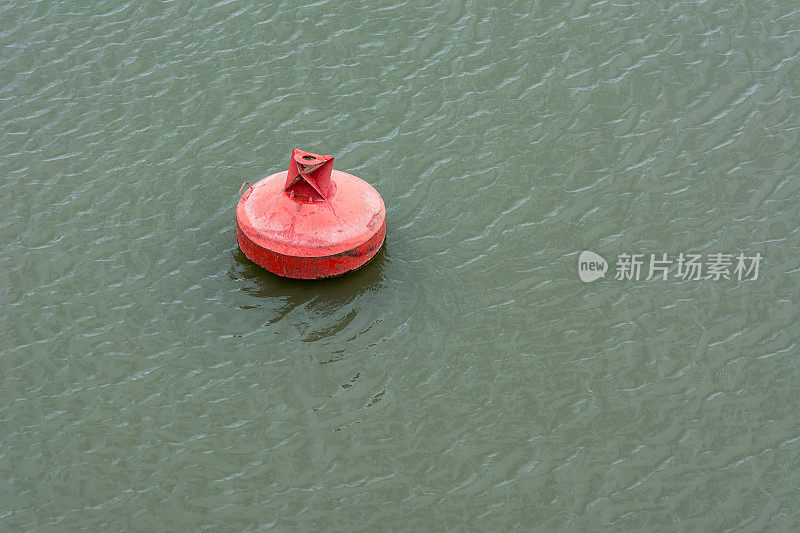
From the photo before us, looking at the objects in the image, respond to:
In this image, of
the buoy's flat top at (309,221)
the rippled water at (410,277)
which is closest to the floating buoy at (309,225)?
the buoy's flat top at (309,221)

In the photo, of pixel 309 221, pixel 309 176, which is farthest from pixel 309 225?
pixel 309 176

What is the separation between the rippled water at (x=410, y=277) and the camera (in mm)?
10203

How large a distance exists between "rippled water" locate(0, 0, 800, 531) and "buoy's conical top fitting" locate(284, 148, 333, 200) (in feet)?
3.53

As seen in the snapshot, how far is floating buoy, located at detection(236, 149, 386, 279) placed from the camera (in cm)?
1152

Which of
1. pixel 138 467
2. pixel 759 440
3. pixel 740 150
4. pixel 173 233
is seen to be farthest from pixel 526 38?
pixel 138 467

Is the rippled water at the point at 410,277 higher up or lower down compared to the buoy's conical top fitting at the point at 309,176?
lower down

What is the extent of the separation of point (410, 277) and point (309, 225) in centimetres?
135

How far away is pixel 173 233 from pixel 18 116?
327 cm

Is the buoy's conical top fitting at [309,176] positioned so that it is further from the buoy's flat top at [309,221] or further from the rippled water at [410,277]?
the rippled water at [410,277]

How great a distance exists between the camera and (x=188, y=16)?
15.5 m

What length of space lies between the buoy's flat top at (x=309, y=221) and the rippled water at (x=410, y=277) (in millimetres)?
619

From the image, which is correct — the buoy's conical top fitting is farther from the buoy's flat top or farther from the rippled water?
the rippled water

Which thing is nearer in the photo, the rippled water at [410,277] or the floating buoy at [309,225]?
the rippled water at [410,277]

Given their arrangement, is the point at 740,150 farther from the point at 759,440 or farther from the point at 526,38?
the point at 759,440
